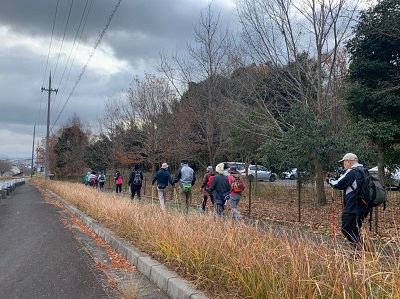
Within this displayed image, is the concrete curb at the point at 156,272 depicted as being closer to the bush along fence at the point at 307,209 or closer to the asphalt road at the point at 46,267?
the asphalt road at the point at 46,267

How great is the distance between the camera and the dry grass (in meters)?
3.24

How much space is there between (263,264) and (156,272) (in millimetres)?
1804

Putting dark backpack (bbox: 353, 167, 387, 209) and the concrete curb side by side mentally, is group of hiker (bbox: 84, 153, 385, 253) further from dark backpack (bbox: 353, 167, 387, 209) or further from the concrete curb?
the concrete curb

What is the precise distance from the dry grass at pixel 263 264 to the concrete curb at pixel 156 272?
12cm

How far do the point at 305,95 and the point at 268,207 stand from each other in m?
4.23

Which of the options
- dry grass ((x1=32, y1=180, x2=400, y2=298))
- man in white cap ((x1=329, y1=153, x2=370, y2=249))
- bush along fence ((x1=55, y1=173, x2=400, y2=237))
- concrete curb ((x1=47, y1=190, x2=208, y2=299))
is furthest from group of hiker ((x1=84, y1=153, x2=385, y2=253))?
concrete curb ((x1=47, y1=190, x2=208, y2=299))

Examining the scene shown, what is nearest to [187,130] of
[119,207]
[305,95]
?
[305,95]

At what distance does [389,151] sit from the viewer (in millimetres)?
15000

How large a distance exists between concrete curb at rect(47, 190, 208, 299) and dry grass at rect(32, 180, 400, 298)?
0.12 metres

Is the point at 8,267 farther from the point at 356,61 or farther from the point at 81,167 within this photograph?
the point at 81,167

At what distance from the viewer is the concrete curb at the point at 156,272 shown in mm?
4297

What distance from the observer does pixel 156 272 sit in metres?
5.14

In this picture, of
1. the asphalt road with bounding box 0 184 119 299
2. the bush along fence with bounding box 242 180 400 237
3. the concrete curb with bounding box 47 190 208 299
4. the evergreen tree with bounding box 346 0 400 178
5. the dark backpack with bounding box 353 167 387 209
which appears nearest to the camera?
the concrete curb with bounding box 47 190 208 299

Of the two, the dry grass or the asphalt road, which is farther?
the asphalt road
